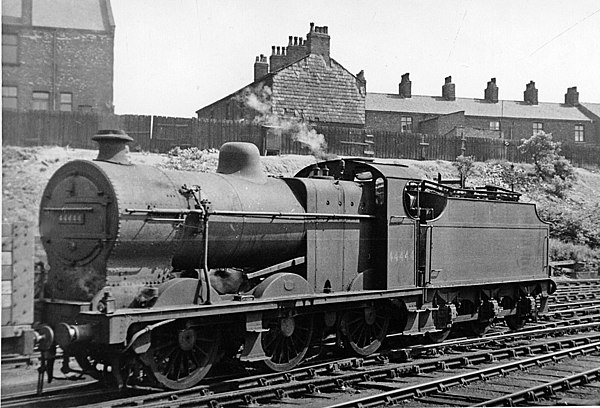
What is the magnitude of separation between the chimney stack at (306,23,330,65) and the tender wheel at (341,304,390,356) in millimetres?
4453

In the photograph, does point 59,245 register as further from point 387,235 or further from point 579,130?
point 579,130

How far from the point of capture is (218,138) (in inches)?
773

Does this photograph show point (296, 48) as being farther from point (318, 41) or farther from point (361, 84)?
point (361, 84)

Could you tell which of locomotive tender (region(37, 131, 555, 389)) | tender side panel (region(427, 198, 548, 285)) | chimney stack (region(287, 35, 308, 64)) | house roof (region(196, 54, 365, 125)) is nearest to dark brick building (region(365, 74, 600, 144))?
house roof (region(196, 54, 365, 125))

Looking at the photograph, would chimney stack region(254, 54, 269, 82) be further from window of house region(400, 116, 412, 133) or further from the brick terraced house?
window of house region(400, 116, 412, 133)

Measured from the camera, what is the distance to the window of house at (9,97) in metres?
6.31

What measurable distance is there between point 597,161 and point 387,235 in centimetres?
1952

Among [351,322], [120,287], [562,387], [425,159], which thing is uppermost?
[425,159]

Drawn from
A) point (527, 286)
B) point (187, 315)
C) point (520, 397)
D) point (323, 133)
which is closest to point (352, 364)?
point (520, 397)

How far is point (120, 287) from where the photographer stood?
7.21 metres

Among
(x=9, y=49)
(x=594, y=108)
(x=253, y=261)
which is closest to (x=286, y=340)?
(x=253, y=261)

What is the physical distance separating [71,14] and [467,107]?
94.8 feet

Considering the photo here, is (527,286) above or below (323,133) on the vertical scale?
below

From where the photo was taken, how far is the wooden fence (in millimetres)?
7262
